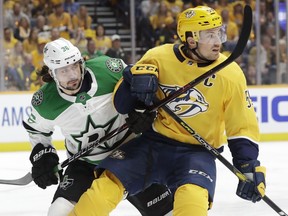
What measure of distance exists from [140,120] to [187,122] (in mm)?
182

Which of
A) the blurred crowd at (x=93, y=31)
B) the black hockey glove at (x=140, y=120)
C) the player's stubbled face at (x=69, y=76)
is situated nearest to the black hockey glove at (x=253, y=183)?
the black hockey glove at (x=140, y=120)

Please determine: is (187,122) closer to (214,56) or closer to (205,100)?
(205,100)

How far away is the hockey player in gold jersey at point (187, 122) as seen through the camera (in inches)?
114

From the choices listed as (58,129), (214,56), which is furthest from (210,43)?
(58,129)

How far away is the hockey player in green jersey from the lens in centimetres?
310

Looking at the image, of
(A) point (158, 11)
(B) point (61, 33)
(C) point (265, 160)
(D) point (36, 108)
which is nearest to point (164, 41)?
(A) point (158, 11)

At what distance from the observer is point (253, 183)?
288 centimetres

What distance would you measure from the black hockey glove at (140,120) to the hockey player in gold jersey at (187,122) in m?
0.04

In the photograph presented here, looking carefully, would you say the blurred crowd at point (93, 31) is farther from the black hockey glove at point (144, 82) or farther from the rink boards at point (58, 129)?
the black hockey glove at point (144, 82)

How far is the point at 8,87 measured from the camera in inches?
269

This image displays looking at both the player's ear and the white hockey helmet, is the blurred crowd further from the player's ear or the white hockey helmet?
the player's ear

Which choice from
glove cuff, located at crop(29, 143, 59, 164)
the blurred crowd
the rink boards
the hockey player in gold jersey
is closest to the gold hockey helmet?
the hockey player in gold jersey

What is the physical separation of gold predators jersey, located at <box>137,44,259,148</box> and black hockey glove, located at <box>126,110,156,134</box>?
82mm

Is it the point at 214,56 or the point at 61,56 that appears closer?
the point at 214,56
